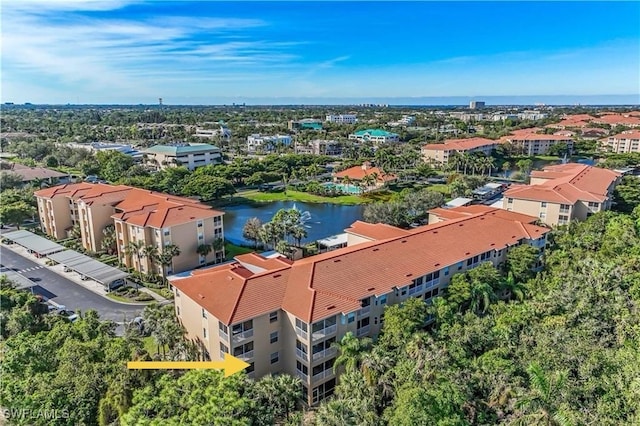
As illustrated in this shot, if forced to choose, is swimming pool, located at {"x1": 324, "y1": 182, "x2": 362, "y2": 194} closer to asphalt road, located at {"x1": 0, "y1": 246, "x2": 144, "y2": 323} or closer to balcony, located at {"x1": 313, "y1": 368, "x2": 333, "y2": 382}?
asphalt road, located at {"x1": 0, "y1": 246, "x2": 144, "y2": 323}

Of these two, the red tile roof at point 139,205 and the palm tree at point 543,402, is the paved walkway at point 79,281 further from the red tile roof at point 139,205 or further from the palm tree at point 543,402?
the palm tree at point 543,402

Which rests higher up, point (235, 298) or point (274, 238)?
point (235, 298)

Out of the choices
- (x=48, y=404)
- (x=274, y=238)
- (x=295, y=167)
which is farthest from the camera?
(x=295, y=167)

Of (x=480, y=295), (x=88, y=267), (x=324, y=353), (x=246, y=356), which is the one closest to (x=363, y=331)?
(x=324, y=353)

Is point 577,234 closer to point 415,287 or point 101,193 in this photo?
point 415,287

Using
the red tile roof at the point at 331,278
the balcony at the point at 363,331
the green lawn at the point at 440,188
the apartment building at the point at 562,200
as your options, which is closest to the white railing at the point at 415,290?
the red tile roof at the point at 331,278

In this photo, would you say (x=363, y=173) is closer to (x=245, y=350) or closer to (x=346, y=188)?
(x=346, y=188)

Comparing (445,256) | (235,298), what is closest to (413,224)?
(445,256)
